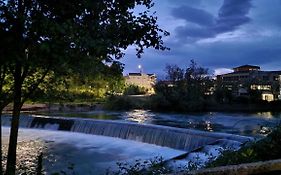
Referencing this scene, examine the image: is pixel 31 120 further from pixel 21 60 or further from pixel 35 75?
pixel 21 60

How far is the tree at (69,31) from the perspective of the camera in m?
5.90

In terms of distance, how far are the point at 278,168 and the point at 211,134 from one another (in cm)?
1535

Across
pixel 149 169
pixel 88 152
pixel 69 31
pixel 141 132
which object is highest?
pixel 69 31

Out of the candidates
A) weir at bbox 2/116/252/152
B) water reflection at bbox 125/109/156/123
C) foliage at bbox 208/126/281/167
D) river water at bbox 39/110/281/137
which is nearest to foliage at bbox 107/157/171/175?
foliage at bbox 208/126/281/167

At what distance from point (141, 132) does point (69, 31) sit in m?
17.0

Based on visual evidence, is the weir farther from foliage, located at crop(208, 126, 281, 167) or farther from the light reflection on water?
foliage, located at crop(208, 126, 281, 167)

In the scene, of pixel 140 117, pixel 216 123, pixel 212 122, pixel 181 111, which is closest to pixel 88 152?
pixel 216 123

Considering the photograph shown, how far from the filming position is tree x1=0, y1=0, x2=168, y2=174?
19.4 ft

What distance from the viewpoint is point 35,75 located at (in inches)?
354

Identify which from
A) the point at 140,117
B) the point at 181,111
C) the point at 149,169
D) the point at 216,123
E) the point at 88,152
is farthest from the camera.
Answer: the point at 181,111

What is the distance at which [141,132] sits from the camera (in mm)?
22391

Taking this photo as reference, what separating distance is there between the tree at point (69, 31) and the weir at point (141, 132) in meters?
9.29

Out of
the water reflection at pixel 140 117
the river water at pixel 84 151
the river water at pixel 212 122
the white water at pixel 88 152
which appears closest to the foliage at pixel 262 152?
the river water at pixel 84 151

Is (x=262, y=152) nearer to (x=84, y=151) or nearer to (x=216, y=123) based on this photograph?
(x=84, y=151)
